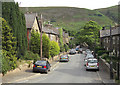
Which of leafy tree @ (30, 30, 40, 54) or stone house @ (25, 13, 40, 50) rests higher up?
stone house @ (25, 13, 40, 50)

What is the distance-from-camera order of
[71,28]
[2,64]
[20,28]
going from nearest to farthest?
1. [2,64]
2. [20,28]
3. [71,28]

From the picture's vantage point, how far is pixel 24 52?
24547mm

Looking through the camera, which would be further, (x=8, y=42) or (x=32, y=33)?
(x=32, y=33)

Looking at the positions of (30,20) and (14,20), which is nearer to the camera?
(14,20)

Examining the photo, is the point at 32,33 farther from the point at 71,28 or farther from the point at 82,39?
the point at 71,28

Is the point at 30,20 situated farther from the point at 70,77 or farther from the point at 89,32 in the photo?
the point at 89,32

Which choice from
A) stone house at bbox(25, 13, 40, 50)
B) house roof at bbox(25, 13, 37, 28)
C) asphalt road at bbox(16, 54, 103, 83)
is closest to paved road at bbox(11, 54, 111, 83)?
asphalt road at bbox(16, 54, 103, 83)

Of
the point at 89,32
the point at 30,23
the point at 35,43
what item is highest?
the point at 30,23

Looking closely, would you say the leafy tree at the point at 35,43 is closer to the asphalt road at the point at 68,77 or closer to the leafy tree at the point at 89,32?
the asphalt road at the point at 68,77

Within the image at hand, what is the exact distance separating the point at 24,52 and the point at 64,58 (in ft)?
43.4

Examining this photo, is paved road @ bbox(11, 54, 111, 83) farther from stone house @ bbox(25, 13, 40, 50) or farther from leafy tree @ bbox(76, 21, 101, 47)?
leafy tree @ bbox(76, 21, 101, 47)

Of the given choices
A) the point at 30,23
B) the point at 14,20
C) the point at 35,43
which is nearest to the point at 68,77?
the point at 14,20

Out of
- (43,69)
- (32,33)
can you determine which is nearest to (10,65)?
(43,69)

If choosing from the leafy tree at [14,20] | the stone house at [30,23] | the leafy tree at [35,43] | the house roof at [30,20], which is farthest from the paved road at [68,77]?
the house roof at [30,20]
